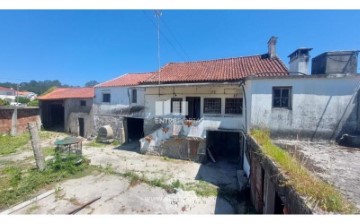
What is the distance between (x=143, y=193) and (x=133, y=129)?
1206 centimetres

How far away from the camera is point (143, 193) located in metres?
8.35

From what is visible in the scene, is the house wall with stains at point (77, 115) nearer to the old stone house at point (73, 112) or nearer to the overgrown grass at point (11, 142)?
the old stone house at point (73, 112)

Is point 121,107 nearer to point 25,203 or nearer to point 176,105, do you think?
point 176,105

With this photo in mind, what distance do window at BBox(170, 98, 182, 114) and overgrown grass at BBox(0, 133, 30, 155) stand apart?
41.2 feet

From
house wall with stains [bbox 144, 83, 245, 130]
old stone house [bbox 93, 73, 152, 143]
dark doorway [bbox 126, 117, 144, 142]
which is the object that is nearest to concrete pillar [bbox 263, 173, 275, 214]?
house wall with stains [bbox 144, 83, 245, 130]

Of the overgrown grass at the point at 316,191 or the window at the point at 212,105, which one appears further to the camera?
the window at the point at 212,105

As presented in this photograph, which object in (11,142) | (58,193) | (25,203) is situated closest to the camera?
(25,203)

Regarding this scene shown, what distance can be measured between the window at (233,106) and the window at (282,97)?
3719mm

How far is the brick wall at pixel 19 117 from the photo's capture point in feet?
62.6

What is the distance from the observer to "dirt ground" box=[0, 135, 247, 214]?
7176mm

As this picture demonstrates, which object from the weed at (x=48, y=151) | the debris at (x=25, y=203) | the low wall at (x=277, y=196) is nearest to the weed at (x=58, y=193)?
the debris at (x=25, y=203)

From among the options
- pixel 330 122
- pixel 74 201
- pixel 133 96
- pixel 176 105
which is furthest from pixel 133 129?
pixel 330 122

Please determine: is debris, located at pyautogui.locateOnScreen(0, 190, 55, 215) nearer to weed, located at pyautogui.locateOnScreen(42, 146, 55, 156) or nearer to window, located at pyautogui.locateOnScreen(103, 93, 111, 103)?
weed, located at pyautogui.locateOnScreen(42, 146, 55, 156)

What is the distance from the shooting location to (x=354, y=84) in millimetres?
8391
